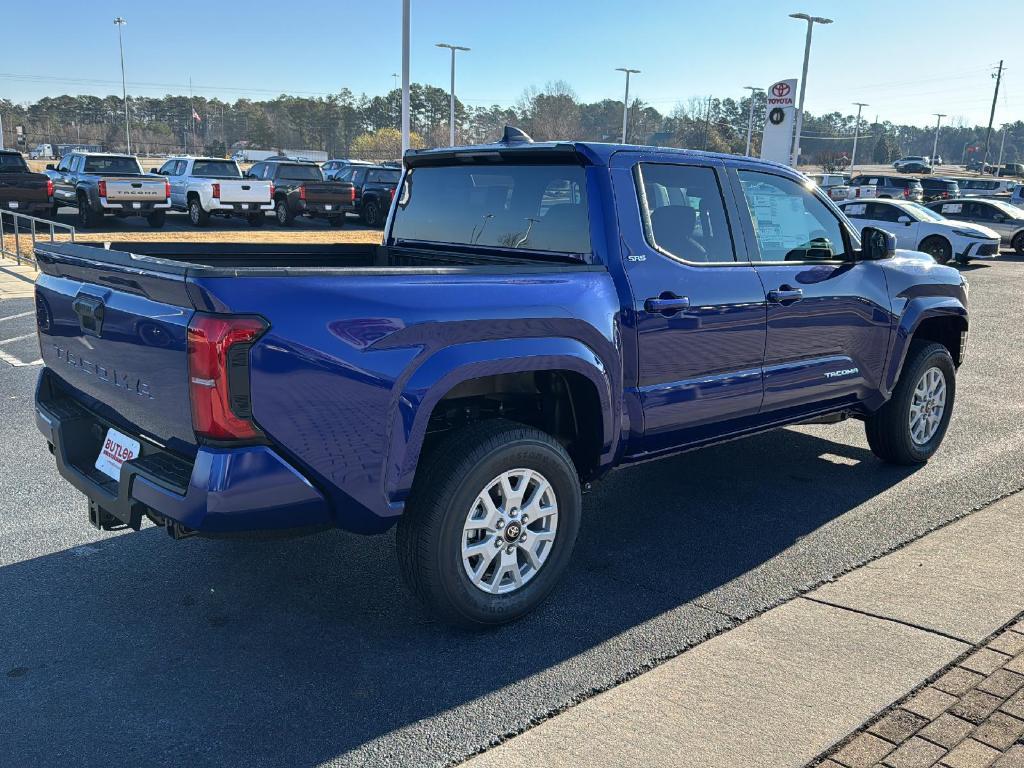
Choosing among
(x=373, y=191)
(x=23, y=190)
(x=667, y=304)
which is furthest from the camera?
(x=373, y=191)

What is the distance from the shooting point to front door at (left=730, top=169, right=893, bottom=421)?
461cm

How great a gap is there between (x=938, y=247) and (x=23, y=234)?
20.5 m

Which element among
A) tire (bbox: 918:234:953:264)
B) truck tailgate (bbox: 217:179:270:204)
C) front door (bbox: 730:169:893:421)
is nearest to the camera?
front door (bbox: 730:169:893:421)

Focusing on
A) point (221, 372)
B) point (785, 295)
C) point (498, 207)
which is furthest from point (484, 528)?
point (785, 295)

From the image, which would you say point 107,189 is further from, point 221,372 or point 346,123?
point 346,123

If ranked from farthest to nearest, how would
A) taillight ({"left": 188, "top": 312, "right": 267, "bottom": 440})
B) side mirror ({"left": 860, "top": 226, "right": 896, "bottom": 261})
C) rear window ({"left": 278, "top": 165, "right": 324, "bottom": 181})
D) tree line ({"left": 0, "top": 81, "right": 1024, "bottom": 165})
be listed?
tree line ({"left": 0, "top": 81, "right": 1024, "bottom": 165}) < rear window ({"left": 278, "top": 165, "right": 324, "bottom": 181}) < side mirror ({"left": 860, "top": 226, "right": 896, "bottom": 261}) < taillight ({"left": 188, "top": 312, "right": 267, "bottom": 440})

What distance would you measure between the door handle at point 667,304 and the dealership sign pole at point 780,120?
2119 cm

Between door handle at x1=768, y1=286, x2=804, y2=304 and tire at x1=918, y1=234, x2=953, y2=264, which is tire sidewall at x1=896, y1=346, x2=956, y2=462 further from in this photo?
tire at x1=918, y1=234, x2=953, y2=264

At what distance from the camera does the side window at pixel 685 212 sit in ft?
13.4

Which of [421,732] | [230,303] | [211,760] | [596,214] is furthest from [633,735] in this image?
[596,214]

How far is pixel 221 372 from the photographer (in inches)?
108

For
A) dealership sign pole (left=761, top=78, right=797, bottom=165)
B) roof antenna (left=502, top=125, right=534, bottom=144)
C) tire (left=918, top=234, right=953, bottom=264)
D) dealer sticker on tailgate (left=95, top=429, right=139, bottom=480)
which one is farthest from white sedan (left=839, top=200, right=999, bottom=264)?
dealer sticker on tailgate (left=95, top=429, right=139, bottom=480)

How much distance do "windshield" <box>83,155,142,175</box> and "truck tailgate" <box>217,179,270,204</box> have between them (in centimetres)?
208

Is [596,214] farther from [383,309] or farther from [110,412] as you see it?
[110,412]
